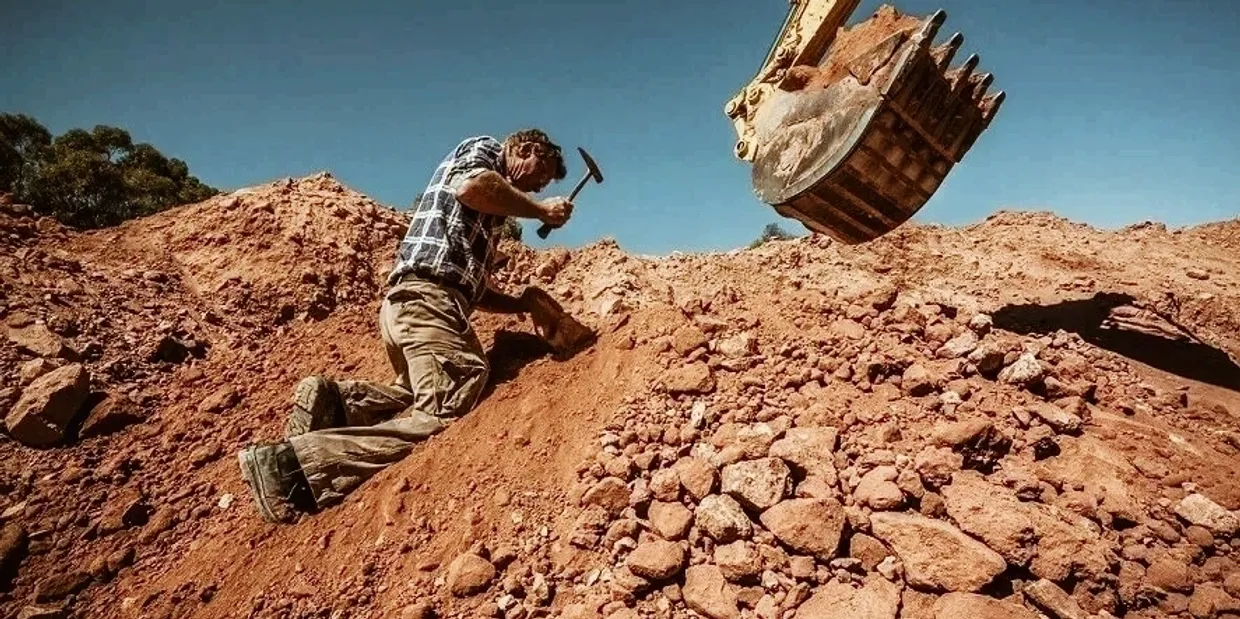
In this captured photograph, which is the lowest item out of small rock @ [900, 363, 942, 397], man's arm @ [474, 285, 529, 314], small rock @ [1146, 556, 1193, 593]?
small rock @ [1146, 556, 1193, 593]

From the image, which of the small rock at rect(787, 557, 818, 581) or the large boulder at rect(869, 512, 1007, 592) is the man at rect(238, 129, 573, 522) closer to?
the small rock at rect(787, 557, 818, 581)

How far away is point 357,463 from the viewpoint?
2.78m

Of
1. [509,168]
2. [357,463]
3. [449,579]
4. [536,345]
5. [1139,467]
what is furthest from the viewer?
[536,345]

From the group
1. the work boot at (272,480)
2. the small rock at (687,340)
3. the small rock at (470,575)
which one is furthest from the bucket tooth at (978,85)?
the work boot at (272,480)

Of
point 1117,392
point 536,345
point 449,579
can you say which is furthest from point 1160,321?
point 449,579

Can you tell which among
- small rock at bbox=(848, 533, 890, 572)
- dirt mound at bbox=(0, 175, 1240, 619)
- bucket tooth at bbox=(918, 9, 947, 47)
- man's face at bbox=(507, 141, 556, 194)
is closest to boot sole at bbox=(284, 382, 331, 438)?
dirt mound at bbox=(0, 175, 1240, 619)

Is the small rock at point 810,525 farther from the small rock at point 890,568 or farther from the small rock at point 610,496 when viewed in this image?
the small rock at point 610,496

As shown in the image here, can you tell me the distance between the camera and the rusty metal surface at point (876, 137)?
3627 mm

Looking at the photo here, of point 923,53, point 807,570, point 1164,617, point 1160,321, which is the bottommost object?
point 807,570

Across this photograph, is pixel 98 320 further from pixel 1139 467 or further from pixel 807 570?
pixel 1139 467

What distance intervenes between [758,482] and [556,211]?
2.11 m

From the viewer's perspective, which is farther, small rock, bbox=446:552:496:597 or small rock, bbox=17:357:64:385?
small rock, bbox=17:357:64:385

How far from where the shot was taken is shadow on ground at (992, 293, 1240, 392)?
11.5ft

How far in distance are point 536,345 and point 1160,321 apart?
4.35 m
